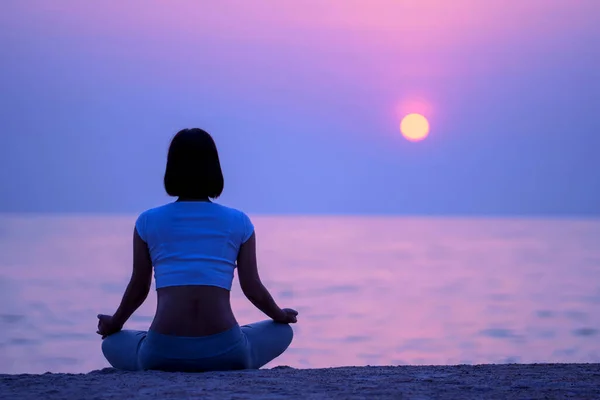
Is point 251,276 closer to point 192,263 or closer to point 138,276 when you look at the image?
point 192,263

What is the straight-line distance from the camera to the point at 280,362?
1250 centimetres

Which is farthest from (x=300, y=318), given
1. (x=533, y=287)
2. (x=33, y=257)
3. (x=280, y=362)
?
(x=33, y=257)

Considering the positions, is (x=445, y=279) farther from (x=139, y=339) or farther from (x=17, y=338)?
(x=139, y=339)

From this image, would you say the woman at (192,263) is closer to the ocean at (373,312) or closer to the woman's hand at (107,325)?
the woman's hand at (107,325)

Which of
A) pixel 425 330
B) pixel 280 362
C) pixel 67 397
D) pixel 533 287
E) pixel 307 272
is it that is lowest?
pixel 67 397

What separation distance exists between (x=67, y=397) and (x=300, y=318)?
14032 mm

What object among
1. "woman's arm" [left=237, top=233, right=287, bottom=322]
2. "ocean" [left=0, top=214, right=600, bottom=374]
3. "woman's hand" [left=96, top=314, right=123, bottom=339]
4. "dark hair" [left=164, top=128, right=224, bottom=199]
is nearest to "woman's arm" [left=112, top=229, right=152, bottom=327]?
"woman's hand" [left=96, top=314, right=123, bottom=339]

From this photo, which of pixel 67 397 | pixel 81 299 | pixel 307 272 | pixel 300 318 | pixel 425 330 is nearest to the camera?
pixel 67 397

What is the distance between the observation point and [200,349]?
4789mm

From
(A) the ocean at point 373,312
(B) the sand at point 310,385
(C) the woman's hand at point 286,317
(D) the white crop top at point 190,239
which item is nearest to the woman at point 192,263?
(D) the white crop top at point 190,239

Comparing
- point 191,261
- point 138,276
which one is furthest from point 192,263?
point 138,276

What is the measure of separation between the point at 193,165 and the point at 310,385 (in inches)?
52.8

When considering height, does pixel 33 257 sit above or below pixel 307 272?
above

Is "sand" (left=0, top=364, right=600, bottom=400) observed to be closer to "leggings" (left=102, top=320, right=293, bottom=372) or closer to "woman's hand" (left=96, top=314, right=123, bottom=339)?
"leggings" (left=102, top=320, right=293, bottom=372)
